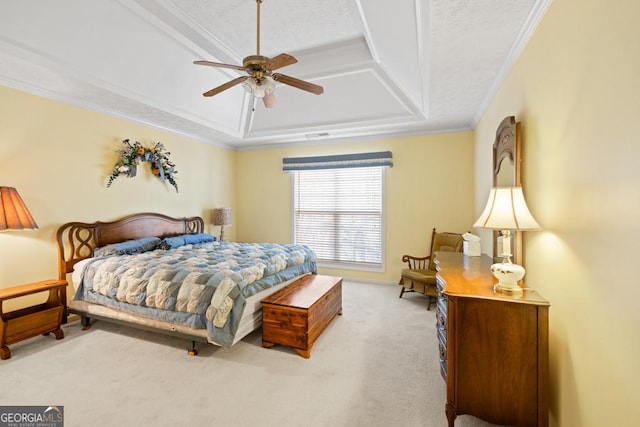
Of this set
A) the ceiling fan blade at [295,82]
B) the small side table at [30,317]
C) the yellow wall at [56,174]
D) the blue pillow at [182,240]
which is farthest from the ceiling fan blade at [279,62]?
the small side table at [30,317]

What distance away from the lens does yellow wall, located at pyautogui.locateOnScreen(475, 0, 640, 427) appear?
110 cm

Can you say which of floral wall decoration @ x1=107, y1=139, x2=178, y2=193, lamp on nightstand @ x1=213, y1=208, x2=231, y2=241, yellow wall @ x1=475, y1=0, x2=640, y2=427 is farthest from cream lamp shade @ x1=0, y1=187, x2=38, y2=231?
yellow wall @ x1=475, y1=0, x2=640, y2=427

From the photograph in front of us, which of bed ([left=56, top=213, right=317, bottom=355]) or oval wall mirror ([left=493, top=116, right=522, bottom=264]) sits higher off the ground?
oval wall mirror ([left=493, top=116, right=522, bottom=264])

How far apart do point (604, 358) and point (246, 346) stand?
272 cm

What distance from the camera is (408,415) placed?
6.38ft

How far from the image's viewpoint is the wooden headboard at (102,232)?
3.38 m

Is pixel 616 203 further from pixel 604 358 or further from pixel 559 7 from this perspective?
pixel 559 7

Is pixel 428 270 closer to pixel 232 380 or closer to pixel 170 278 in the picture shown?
pixel 232 380

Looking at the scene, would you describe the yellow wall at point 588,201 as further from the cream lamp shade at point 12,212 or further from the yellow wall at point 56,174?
the yellow wall at point 56,174

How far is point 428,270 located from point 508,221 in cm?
262

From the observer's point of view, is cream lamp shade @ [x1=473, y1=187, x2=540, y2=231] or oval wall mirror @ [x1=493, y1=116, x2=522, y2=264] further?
oval wall mirror @ [x1=493, y1=116, x2=522, y2=264]

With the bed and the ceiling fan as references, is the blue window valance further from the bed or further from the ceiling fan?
the ceiling fan

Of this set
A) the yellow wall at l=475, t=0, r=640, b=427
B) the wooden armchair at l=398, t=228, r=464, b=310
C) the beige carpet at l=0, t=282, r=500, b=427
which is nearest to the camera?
the yellow wall at l=475, t=0, r=640, b=427

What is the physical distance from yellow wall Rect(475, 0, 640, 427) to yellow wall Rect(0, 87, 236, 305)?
16.0 feet
